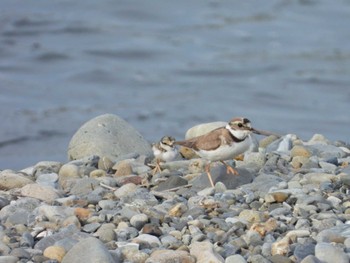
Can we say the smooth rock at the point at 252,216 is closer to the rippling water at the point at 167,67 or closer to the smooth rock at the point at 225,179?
the smooth rock at the point at 225,179

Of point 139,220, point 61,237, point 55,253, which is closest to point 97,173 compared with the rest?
point 139,220

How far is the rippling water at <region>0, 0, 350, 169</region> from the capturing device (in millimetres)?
15484

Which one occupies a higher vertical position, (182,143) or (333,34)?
(182,143)

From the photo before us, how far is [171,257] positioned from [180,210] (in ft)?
3.42

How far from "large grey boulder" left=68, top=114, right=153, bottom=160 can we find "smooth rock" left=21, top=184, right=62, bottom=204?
5.35ft

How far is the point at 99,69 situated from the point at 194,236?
459 inches

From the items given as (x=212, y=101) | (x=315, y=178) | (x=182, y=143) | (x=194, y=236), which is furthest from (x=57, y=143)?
(x=194, y=236)

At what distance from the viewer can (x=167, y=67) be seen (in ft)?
60.6

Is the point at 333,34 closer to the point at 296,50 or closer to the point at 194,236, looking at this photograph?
the point at 296,50

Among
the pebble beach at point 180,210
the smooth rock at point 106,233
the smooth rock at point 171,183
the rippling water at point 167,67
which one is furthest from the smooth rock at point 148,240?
the rippling water at point 167,67

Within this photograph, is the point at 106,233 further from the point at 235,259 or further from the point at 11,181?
the point at 11,181

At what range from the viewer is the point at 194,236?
6.86m

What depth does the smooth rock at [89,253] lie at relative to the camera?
632 centimetres

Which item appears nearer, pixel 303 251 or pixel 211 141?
pixel 303 251
